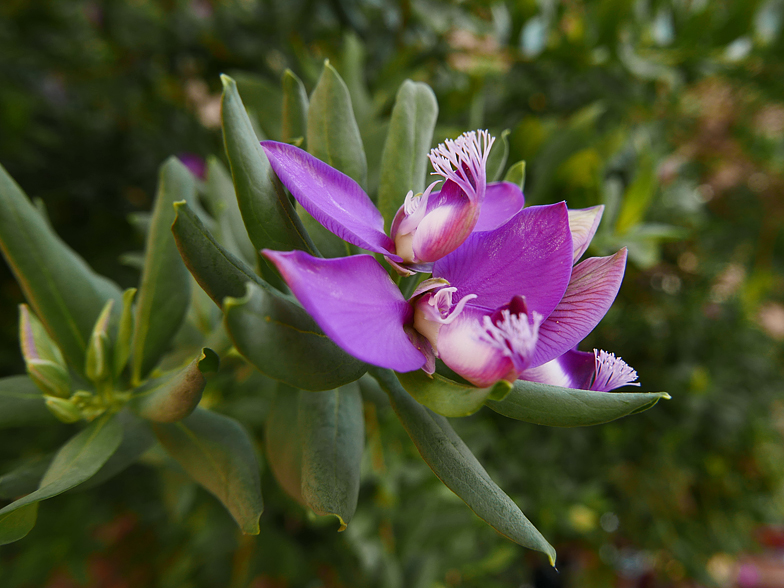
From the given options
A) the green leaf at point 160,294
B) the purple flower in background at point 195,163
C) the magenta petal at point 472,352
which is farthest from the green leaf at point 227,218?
the purple flower in background at point 195,163

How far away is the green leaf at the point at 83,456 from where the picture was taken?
31 cm

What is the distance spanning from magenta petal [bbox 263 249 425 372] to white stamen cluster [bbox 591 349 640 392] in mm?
111

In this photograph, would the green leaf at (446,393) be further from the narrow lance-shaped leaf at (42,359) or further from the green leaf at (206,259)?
the narrow lance-shaped leaf at (42,359)

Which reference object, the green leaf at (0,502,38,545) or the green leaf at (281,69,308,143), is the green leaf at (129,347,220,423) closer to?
the green leaf at (0,502,38,545)

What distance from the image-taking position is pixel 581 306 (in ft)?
0.96

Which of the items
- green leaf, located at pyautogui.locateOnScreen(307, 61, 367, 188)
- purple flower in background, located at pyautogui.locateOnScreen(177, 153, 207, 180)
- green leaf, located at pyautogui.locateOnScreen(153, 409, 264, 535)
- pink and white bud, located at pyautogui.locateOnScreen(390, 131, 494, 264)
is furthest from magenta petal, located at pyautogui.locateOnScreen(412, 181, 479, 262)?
purple flower in background, located at pyautogui.locateOnScreen(177, 153, 207, 180)

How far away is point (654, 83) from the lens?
4.24ft

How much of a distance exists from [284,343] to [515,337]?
117 millimetres

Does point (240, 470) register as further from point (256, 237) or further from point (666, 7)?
point (666, 7)

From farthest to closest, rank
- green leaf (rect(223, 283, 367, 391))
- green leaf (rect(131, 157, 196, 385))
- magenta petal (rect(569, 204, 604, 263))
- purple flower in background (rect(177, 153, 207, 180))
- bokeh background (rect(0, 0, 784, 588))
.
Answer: purple flower in background (rect(177, 153, 207, 180))
bokeh background (rect(0, 0, 784, 588))
green leaf (rect(131, 157, 196, 385))
magenta petal (rect(569, 204, 604, 263))
green leaf (rect(223, 283, 367, 391))

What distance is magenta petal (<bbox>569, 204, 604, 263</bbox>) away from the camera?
323mm

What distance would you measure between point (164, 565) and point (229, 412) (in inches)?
36.5

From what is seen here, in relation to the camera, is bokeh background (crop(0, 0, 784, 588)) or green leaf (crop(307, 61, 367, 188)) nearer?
green leaf (crop(307, 61, 367, 188))

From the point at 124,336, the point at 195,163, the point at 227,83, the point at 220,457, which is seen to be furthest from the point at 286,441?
the point at 195,163
